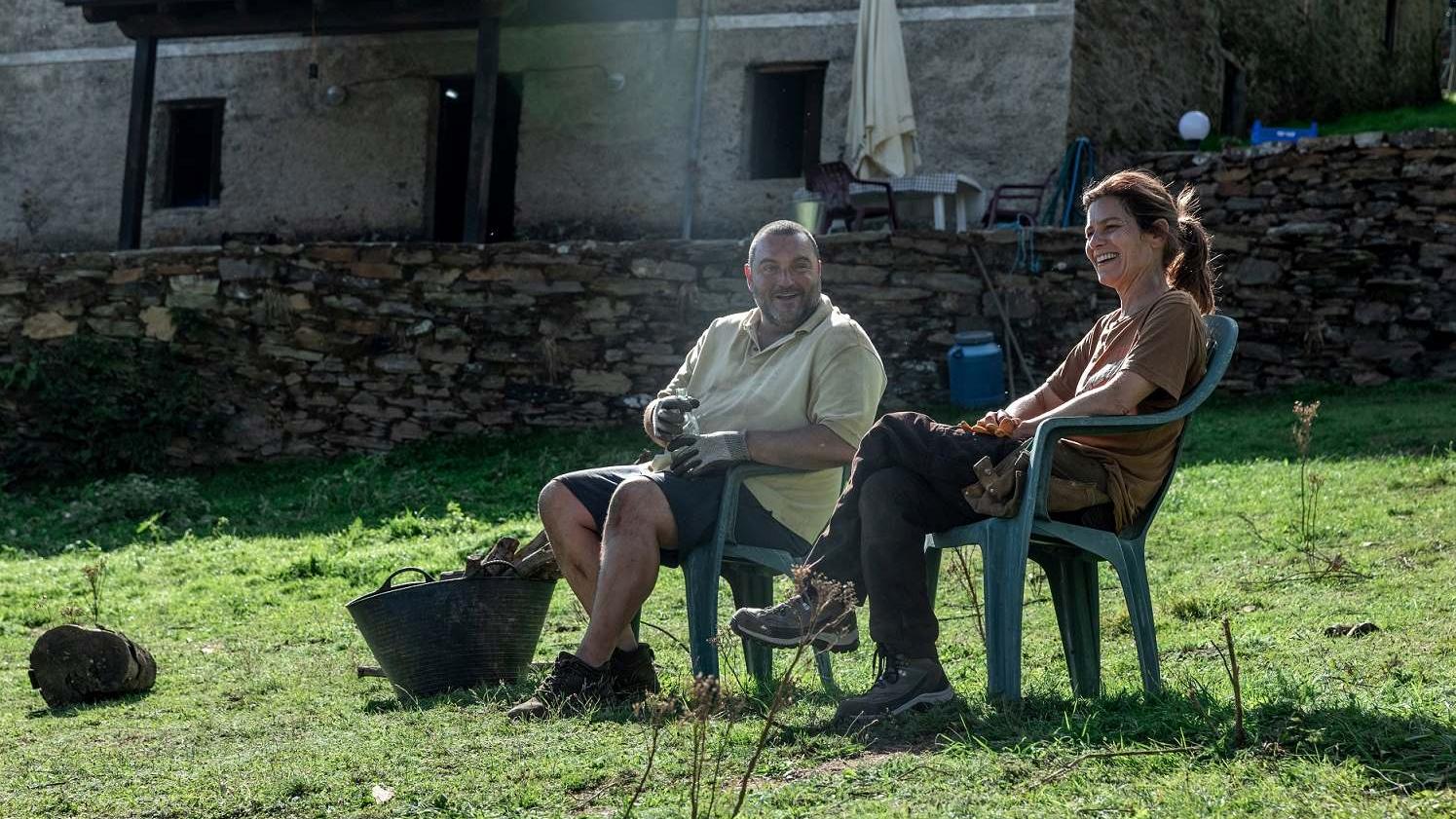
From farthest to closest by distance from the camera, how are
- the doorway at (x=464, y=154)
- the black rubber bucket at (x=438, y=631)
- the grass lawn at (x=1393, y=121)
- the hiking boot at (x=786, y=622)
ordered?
the grass lawn at (x=1393, y=121) → the doorway at (x=464, y=154) → the black rubber bucket at (x=438, y=631) → the hiking boot at (x=786, y=622)

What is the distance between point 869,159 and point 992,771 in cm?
918

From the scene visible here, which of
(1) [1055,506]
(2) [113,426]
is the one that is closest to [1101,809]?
(1) [1055,506]

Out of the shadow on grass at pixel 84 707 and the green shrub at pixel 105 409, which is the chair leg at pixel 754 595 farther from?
the green shrub at pixel 105 409

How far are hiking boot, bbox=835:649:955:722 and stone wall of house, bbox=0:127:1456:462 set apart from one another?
280 inches

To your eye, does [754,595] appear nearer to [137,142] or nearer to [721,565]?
[721,565]

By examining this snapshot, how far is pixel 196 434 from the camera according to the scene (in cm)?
1169

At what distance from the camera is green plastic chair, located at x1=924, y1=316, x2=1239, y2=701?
11.5 ft

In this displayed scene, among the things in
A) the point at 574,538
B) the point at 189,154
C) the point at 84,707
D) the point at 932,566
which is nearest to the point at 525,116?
the point at 189,154

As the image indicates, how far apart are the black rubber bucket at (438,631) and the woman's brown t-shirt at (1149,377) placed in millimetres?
1803

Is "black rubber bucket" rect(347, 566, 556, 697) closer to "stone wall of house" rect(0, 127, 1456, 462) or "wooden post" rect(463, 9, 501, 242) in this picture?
"stone wall of house" rect(0, 127, 1456, 462)

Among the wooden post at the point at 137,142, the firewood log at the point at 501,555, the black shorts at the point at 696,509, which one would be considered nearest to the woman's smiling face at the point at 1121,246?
the black shorts at the point at 696,509

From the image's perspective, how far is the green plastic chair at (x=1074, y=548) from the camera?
3.49 meters

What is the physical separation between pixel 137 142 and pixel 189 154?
185cm

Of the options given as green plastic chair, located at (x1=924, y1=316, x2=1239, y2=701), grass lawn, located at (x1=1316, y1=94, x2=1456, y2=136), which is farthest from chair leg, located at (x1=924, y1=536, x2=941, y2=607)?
grass lawn, located at (x1=1316, y1=94, x2=1456, y2=136)
